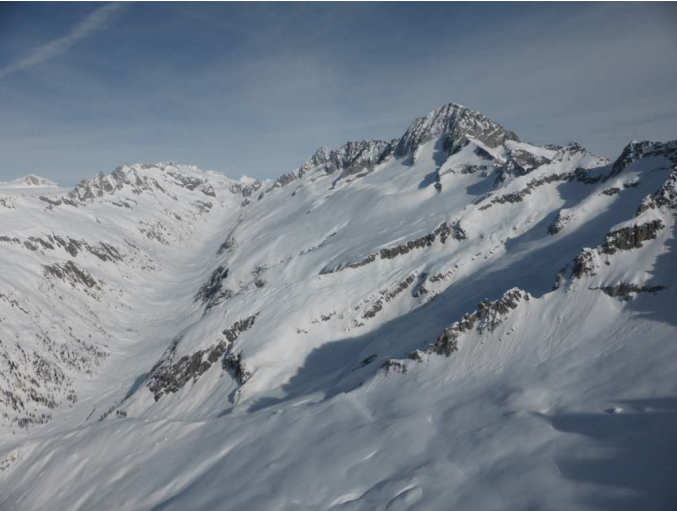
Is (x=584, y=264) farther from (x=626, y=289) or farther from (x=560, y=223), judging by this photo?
(x=560, y=223)

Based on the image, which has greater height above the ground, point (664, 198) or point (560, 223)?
point (664, 198)

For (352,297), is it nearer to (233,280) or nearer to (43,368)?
(233,280)

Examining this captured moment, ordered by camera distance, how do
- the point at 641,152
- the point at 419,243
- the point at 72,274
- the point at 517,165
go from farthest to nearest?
1. the point at 72,274
2. the point at 517,165
3. the point at 419,243
4. the point at 641,152

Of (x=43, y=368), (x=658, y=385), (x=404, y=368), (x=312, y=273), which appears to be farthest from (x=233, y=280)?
(x=658, y=385)

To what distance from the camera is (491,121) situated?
14938cm

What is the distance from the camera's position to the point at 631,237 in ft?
118

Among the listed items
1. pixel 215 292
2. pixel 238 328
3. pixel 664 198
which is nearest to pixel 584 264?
pixel 664 198

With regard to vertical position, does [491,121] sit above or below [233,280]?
above

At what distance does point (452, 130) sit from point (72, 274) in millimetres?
192042

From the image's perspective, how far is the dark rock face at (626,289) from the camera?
3034cm

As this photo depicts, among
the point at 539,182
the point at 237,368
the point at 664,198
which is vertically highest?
the point at 539,182

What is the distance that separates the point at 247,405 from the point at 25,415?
290 ft

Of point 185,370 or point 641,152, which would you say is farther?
point 185,370

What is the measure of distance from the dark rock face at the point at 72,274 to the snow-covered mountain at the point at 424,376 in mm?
65891
